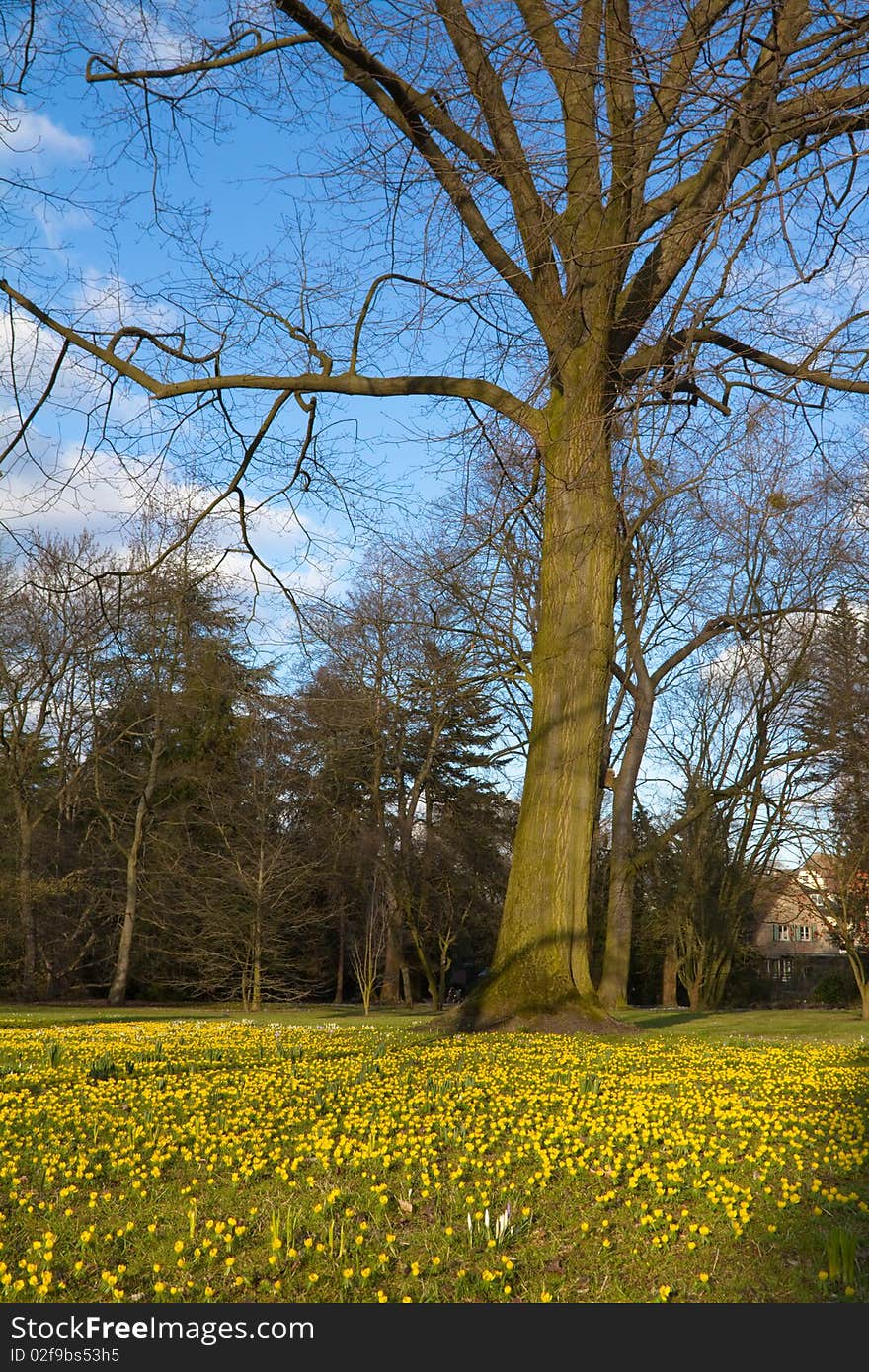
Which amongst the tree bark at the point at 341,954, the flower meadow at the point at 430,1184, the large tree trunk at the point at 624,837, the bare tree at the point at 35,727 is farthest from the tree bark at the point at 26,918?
the flower meadow at the point at 430,1184

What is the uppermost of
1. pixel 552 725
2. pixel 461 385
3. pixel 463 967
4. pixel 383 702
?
pixel 461 385

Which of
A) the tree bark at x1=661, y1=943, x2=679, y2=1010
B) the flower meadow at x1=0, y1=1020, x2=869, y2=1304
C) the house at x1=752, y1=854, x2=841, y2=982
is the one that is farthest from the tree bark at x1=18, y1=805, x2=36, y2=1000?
the flower meadow at x1=0, y1=1020, x2=869, y2=1304

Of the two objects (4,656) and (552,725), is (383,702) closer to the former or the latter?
(552,725)

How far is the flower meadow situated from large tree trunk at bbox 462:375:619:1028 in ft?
10.4

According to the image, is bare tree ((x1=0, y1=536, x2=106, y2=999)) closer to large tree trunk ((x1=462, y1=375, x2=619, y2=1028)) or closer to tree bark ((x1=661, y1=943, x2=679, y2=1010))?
large tree trunk ((x1=462, y1=375, x2=619, y2=1028))

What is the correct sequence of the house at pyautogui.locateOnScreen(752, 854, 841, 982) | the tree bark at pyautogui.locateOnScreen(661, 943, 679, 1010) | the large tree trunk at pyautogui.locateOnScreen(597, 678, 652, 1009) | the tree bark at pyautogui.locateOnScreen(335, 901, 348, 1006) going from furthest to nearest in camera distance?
the tree bark at pyautogui.locateOnScreen(661, 943, 679, 1010) → the tree bark at pyautogui.locateOnScreen(335, 901, 348, 1006) → the house at pyautogui.locateOnScreen(752, 854, 841, 982) → the large tree trunk at pyautogui.locateOnScreen(597, 678, 652, 1009)

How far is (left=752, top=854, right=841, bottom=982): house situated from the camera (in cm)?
2394

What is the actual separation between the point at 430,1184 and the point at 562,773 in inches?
254

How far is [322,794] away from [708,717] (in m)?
13.3

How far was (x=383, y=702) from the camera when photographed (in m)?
16.9

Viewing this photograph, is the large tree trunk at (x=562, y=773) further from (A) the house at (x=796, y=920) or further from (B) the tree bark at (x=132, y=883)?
(B) the tree bark at (x=132, y=883)

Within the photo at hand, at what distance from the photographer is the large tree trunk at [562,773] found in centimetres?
977
